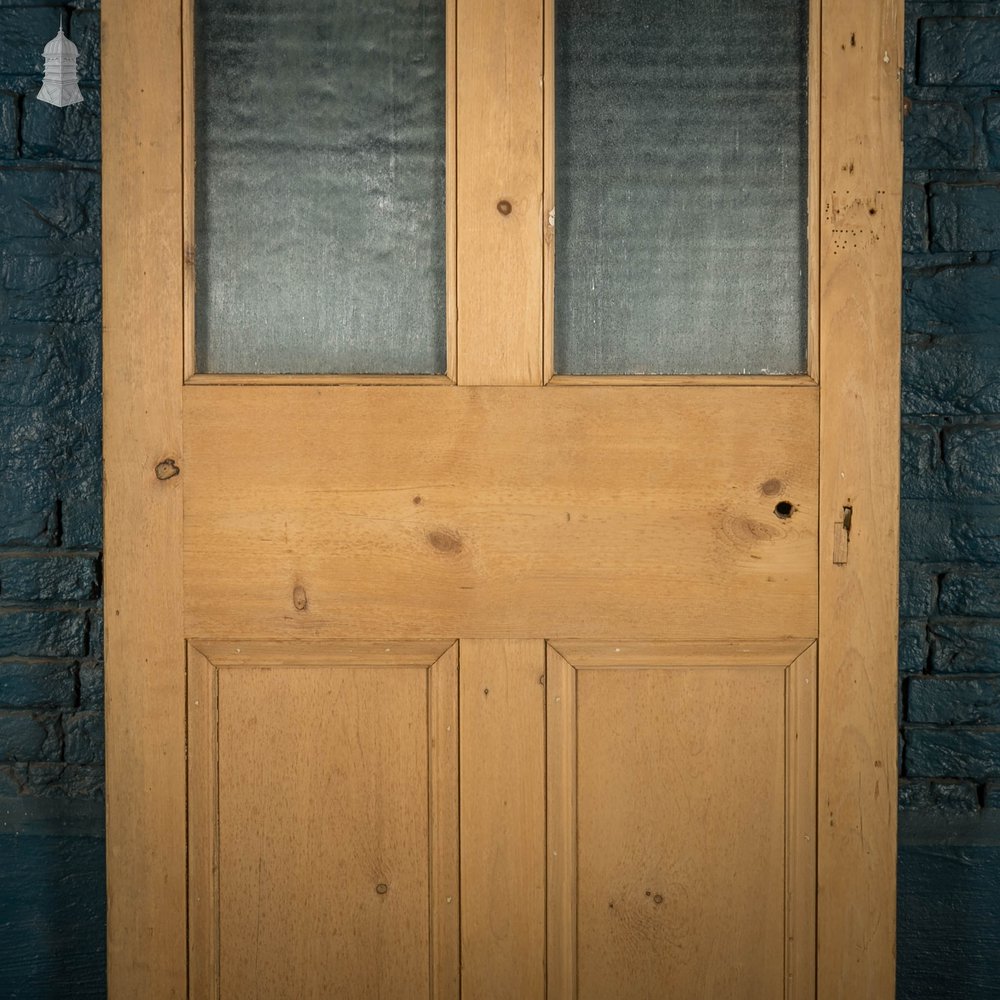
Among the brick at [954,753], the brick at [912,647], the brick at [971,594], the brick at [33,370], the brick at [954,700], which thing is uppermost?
the brick at [33,370]

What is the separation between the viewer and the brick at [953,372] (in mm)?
1490

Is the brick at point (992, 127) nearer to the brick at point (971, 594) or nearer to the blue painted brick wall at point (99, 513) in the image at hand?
the blue painted brick wall at point (99, 513)

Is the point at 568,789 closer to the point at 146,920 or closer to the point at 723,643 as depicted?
the point at 723,643

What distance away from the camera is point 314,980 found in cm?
135

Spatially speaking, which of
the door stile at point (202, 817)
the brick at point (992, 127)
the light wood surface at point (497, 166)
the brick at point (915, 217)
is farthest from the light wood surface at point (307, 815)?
the brick at point (992, 127)

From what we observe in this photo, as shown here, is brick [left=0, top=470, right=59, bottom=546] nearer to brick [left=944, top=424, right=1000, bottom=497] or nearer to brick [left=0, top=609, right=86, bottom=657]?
brick [left=0, top=609, right=86, bottom=657]

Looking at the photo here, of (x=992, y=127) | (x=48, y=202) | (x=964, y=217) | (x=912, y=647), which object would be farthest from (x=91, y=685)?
(x=992, y=127)

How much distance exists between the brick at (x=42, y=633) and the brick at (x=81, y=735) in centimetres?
10

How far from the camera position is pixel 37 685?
1.51 meters

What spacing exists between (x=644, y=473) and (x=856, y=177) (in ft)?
1.63

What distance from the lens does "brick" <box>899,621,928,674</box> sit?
1523 millimetres

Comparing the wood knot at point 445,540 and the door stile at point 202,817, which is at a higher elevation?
the wood knot at point 445,540

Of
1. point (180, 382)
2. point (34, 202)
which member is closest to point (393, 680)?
point (180, 382)

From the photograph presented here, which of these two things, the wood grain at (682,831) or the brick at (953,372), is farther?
the brick at (953,372)
